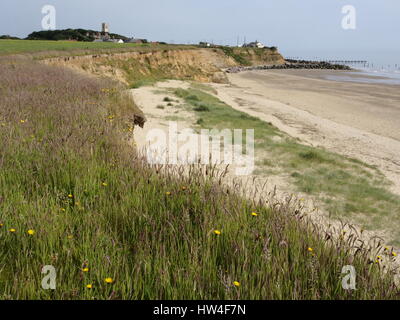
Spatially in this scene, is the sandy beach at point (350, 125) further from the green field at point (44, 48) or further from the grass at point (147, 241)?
the green field at point (44, 48)

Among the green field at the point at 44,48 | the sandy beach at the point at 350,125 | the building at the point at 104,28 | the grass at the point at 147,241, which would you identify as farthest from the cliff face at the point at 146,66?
the building at the point at 104,28

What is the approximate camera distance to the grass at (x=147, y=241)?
2.38 meters

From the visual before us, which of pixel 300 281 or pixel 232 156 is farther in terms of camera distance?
pixel 232 156

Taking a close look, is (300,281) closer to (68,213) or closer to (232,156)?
(68,213)

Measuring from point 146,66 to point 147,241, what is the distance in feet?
158

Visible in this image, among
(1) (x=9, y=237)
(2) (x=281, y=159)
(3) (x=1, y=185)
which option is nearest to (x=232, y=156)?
(2) (x=281, y=159)

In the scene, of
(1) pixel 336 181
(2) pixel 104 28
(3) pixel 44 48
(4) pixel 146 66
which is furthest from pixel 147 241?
(2) pixel 104 28

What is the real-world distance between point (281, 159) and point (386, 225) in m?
4.25

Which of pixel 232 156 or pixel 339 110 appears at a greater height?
pixel 339 110

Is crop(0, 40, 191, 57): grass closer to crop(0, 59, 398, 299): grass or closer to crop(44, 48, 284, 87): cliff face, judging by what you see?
crop(44, 48, 284, 87): cliff face

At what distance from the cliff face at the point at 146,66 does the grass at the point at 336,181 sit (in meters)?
18.3

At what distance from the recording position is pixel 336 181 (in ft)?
30.7
